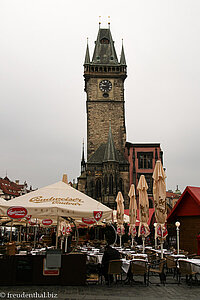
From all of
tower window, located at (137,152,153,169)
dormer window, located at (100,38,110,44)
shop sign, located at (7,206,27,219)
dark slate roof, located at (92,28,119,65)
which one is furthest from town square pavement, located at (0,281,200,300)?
dormer window, located at (100,38,110,44)

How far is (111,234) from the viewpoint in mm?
26797

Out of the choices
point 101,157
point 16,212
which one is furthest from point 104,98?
point 16,212

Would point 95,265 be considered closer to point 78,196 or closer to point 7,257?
point 78,196

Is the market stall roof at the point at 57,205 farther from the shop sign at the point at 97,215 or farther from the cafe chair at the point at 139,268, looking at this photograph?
the cafe chair at the point at 139,268

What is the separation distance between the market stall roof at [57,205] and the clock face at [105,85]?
146ft

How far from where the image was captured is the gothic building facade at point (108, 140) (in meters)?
46.2

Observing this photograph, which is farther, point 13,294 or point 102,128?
point 102,128

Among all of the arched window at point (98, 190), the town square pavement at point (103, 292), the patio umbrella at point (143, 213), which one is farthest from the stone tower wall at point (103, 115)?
the town square pavement at point (103, 292)

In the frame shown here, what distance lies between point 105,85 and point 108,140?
10.9m

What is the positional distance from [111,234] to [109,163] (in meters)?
19.8

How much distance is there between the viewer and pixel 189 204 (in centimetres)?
1817

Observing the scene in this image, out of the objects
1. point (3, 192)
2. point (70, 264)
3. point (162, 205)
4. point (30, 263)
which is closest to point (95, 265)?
point (70, 264)

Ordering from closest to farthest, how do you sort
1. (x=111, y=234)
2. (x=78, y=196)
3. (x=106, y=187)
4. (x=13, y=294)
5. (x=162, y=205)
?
1. (x=13, y=294)
2. (x=78, y=196)
3. (x=162, y=205)
4. (x=111, y=234)
5. (x=106, y=187)

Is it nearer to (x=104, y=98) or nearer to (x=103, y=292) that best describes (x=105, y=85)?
(x=104, y=98)
